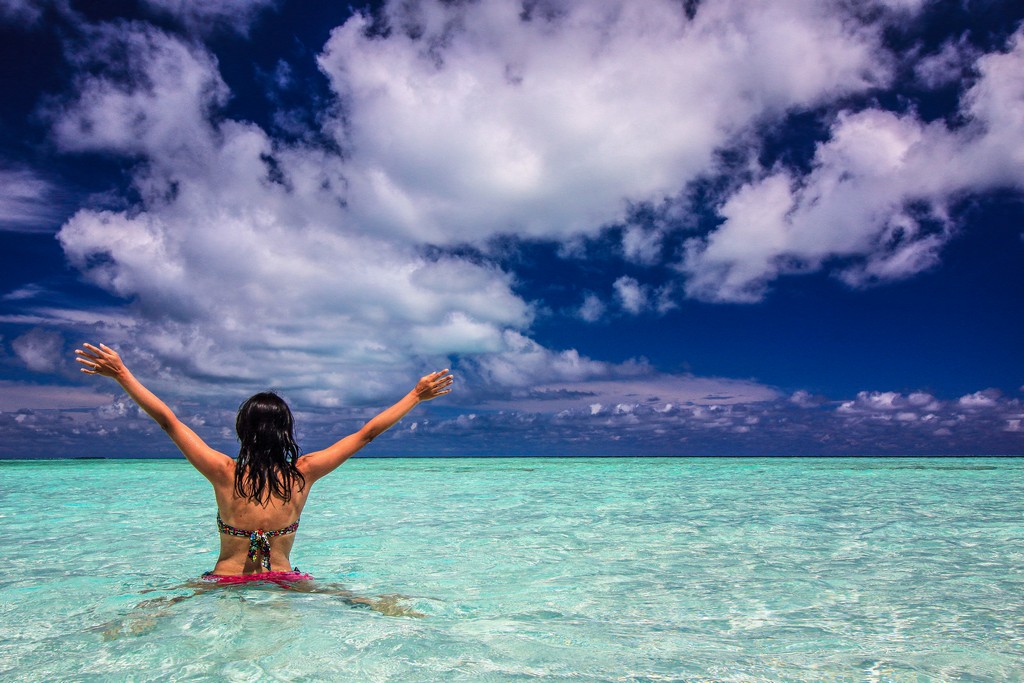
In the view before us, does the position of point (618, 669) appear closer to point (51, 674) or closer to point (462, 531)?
point (51, 674)

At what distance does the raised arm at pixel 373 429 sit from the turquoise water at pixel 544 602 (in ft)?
3.08

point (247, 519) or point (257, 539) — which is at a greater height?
point (247, 519)

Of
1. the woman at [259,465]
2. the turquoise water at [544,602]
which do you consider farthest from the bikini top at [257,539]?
the turquoise water at [544,602]

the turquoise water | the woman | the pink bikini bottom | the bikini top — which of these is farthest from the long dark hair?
the turquoise water

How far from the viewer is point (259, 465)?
407 cm

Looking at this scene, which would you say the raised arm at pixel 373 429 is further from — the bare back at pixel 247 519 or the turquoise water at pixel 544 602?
the turquoise water at pixel 544 602

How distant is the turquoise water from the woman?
265mm

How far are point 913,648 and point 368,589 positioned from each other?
4252mm

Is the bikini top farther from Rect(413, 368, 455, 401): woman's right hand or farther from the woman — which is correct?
Rect(413, 368, 455, 401): woman's right hand

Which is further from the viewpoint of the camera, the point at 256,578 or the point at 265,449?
the point at 256,578

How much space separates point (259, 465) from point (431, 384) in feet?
4.21

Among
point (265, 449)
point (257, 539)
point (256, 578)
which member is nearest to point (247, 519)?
point (257, 539)

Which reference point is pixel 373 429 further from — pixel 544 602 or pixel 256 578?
pixel 544 602

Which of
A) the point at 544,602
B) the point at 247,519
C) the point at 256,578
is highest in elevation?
the point at 247,519
